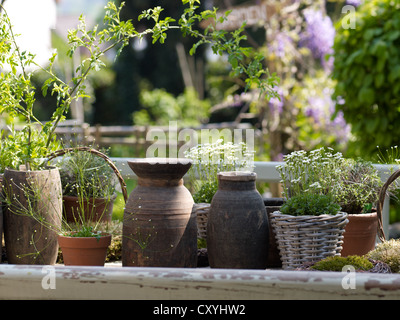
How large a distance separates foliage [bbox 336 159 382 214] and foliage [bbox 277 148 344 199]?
40mm

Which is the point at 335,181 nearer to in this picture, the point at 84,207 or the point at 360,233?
the point at 360,233

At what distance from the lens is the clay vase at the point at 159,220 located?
69.9 inches

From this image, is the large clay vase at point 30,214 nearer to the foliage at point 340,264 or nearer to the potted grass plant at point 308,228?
the potted grass plant at point 308,228

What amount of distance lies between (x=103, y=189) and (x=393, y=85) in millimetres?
2738

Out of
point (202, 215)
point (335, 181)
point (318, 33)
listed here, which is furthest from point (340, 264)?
point (318, 33)

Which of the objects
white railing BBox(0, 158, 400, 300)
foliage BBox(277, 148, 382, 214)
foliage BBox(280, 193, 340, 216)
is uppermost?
foliage BBox(277, 148, 382, 214)

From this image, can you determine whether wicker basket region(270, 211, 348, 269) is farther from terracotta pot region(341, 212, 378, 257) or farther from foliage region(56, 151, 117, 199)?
foliage region(56, 151, 117, 199)

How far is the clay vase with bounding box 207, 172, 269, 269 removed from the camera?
1.80m

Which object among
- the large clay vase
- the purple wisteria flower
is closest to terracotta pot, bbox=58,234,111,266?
the large clay vase

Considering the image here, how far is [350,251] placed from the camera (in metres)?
2.12

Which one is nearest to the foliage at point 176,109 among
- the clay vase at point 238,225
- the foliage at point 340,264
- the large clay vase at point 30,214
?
the large clay vase at point 30,214

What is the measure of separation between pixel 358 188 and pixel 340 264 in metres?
0.50
